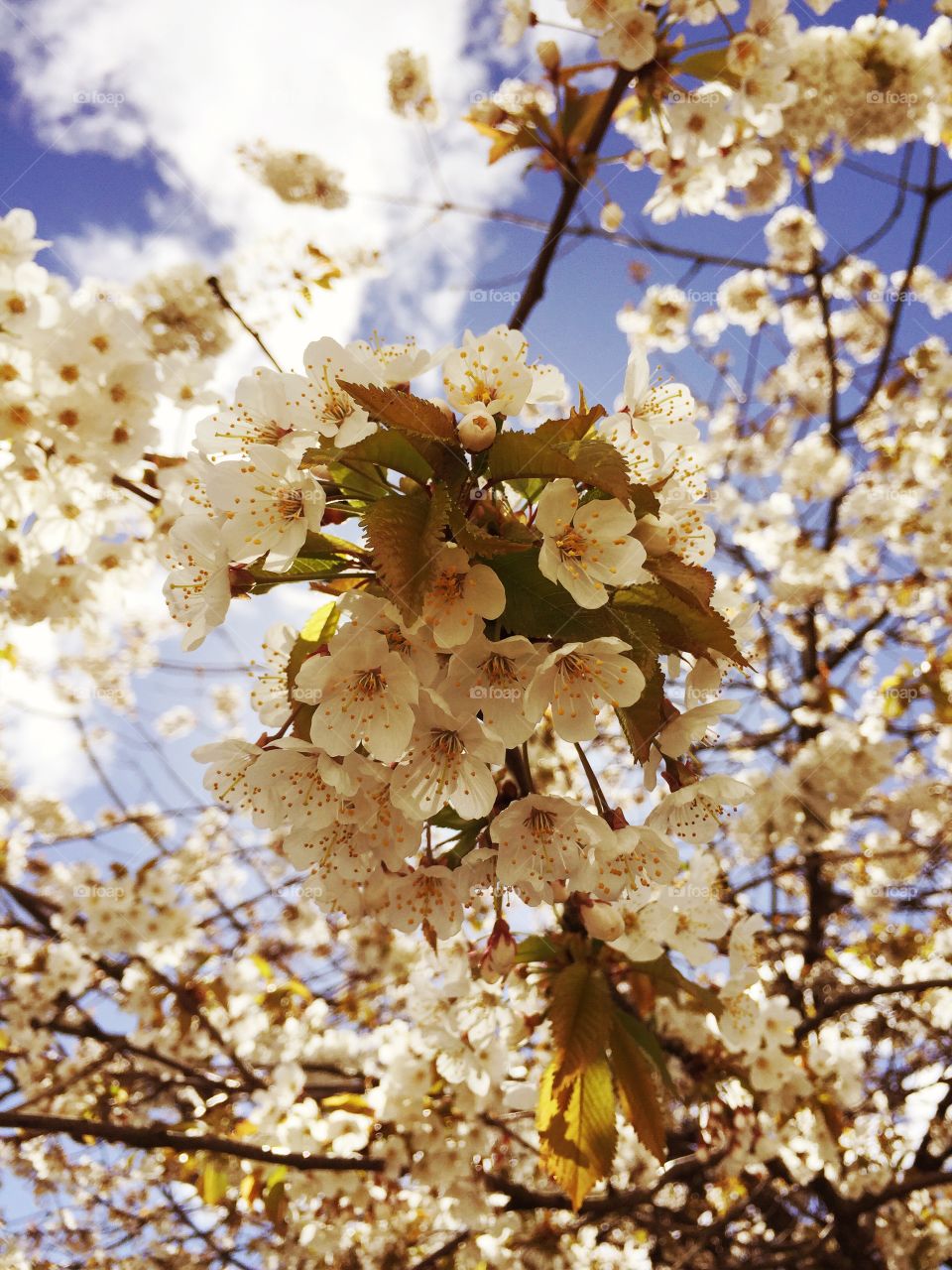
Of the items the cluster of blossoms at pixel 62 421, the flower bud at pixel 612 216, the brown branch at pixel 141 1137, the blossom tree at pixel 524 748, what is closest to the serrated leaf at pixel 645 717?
the blossom tree at pixel 524 748

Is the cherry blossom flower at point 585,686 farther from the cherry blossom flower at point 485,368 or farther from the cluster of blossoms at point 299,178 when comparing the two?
the cluster of blossoms at point 299,178

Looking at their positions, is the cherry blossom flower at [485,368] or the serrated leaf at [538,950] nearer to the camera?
the cherry blossom flower at [485,368]

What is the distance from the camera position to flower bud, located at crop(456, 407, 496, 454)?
0.95 m

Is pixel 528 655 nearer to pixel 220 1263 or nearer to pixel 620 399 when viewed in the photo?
pixel 620 399

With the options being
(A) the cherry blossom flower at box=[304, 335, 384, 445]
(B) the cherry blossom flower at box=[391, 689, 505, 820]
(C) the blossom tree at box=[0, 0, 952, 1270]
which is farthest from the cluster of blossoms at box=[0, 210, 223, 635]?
(B) the cherry blossom flower at box=[391, 689, 505, 820]

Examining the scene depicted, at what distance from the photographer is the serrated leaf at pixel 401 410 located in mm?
920

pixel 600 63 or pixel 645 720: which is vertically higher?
pixel 600 63

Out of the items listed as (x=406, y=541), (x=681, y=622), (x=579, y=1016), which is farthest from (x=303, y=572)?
(x=579, y=1016)

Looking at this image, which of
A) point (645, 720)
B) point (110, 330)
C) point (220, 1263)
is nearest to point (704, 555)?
point (645, 720)

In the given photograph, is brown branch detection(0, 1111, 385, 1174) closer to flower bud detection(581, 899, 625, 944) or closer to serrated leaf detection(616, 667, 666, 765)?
flower bud detection(581, 899, 625, 944)

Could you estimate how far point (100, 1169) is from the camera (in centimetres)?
452

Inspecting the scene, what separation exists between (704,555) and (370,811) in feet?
1.94

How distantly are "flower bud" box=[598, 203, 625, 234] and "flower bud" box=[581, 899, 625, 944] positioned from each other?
3505 mm

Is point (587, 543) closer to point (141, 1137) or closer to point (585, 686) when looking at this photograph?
point (585, 686)
